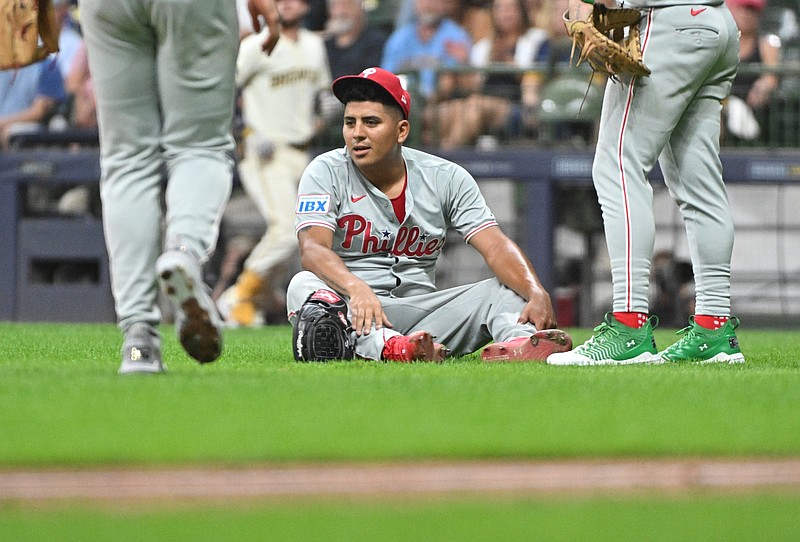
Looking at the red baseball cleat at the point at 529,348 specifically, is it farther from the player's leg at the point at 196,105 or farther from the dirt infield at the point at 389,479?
the dirt infield at the point at 389,479

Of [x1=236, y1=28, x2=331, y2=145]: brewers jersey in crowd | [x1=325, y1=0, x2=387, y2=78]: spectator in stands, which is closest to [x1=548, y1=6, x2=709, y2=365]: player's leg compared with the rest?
[x1=236, y1=28, x2=331, y2=145]: brewers jersey in crowd

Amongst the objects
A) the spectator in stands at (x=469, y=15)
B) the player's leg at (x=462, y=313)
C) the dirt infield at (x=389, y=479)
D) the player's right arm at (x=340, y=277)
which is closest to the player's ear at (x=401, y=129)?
the player's right arm at (x=340, y=277)

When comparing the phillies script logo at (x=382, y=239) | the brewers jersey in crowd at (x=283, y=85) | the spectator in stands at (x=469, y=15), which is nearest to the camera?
the phillies script logo at (x=382, y=239)

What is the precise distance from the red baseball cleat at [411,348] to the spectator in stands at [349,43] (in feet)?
20.8

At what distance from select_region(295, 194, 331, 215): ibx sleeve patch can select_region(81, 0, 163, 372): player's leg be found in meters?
1.17

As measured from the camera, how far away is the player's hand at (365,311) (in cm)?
462

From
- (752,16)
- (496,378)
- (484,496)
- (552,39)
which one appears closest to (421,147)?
(552,39)

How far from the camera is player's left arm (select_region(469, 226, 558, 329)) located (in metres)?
4.88

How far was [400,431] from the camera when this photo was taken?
8.99 feet

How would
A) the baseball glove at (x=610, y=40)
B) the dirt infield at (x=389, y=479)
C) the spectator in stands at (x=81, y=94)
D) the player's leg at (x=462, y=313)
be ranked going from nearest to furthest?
the dirt infield at (x=389, y=479)
the baseball glove at (x=610, y=40)
the player's leg at (x=462, y=313)
the spectator in stands at (x=81, y=94)

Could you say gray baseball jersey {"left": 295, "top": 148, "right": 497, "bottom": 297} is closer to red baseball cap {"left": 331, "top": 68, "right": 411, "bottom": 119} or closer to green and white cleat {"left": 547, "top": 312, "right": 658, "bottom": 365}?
red baseball cap {"left": 331, "top": 68, "right": 411, "bottom": 119}

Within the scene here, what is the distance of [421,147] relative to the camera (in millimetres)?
9922

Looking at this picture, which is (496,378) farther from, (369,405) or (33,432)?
(33,432)

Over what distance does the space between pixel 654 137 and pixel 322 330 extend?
56.1 inches
